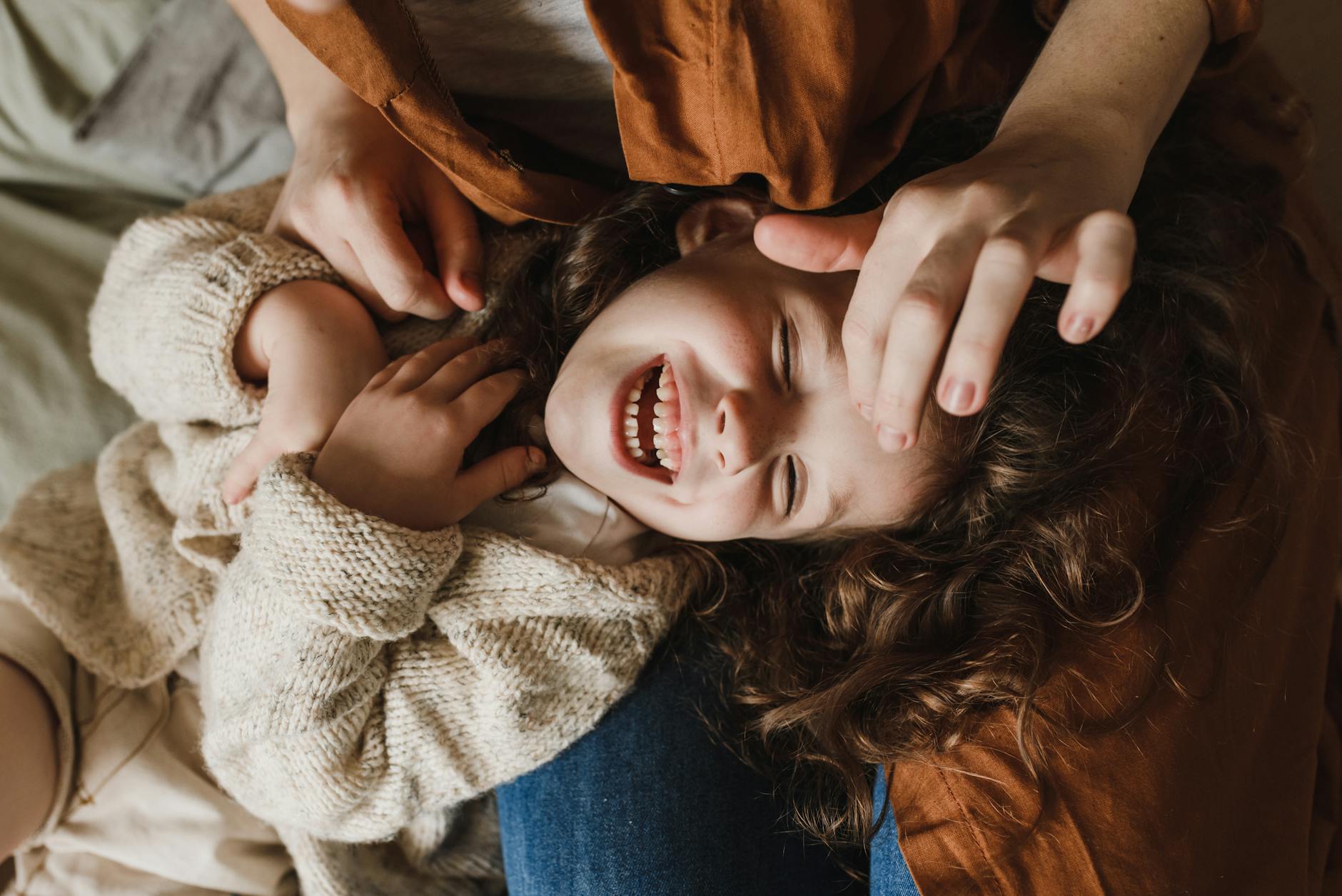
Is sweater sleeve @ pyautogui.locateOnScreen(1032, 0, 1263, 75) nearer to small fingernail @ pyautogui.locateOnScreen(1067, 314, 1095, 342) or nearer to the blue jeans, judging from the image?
small fingernail @ pyautogui.locateOnScreen(1067, 314, 1095, 342)

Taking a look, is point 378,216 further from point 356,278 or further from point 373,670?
point 373,670

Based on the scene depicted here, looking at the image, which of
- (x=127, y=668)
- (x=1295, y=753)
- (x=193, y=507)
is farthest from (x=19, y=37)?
(x=1295, y=753)

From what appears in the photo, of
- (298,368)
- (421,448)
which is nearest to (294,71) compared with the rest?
(298,368)

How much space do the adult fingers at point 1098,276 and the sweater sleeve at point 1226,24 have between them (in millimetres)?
500

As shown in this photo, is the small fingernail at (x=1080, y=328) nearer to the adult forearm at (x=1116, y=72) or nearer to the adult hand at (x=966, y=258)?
the adult hand at (x=966, y=258)

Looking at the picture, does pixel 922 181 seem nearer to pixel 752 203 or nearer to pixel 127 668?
pixel 752 203

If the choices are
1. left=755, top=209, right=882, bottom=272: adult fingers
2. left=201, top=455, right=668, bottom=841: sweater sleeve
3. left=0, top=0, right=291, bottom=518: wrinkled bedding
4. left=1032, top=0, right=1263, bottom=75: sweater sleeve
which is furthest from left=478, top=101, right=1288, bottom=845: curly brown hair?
left=0, top=0, right=291, bottom=518: wrinkled bedding

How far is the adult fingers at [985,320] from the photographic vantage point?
0.48 m

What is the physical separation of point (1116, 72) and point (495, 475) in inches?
28.7

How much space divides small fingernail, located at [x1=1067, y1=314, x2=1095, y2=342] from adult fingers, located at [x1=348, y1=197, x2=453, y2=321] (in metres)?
0.69

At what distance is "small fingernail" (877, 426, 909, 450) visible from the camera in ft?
1.75

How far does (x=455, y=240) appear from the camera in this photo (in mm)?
986

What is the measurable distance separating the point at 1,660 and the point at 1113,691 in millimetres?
1227

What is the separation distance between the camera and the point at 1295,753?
36.4 inches
